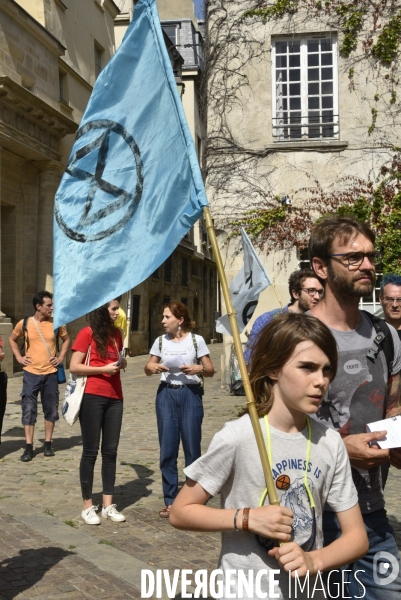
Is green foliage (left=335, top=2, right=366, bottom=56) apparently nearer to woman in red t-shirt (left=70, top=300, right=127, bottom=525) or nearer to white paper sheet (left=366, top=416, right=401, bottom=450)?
woman in red t-shirt (left=70, top=300, right=127, bottom=525)

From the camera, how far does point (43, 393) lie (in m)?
10.1

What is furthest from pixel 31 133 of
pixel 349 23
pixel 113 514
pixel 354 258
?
pixel 354 258

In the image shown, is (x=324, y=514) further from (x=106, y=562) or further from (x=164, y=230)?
(x=106, y=562)

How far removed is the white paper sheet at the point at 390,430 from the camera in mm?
2928

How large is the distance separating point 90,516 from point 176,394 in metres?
1.29

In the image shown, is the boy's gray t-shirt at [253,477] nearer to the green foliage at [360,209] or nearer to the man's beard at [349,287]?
the man's beard at [349,287]

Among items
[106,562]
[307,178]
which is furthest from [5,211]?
[106,562]

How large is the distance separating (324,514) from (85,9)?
2772 centimetres

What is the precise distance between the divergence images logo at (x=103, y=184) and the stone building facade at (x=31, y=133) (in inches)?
663

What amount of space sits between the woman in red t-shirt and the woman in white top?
405 mm

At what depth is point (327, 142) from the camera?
49.5 feet

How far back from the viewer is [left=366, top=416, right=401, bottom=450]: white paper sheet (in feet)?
9.61

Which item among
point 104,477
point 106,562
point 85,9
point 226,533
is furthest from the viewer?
point 85,9

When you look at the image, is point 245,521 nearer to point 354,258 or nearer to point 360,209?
point 354,258
